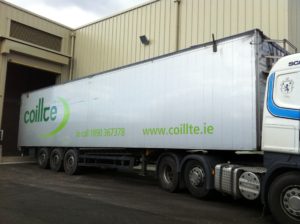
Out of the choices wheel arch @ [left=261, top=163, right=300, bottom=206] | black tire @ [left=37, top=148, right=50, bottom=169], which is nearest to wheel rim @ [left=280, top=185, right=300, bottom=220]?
wheel arch @ [left=261, top=163, right=300, bottom=206]

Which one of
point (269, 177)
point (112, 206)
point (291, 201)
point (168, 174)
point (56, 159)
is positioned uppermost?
point (269, 177)

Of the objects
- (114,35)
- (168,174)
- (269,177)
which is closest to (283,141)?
(269,177)

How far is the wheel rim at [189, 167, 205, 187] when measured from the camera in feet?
27.9

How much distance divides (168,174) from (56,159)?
6894 millimetres

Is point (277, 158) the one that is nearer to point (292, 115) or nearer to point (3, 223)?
point (292, 115)

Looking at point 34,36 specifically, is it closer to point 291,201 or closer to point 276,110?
point 276,110

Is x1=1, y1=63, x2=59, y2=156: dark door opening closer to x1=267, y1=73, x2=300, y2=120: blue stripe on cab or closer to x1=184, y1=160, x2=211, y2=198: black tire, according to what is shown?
x1=184, y1=160, x2=211, y2=198: black tire

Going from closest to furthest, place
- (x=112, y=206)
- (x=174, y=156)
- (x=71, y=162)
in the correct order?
(x=112, y=206), (x=174, y=156), (x=71, y=162)

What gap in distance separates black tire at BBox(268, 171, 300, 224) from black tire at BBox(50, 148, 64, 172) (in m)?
10.2

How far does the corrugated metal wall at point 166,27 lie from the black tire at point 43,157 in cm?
572

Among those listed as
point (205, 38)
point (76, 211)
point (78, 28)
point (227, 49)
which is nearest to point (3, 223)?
point (76, 211)

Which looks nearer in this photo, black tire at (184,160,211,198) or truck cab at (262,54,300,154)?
truck cab at (262,54,300,154)

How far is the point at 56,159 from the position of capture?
15.0 meters

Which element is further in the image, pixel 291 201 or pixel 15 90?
pixel 15 90
